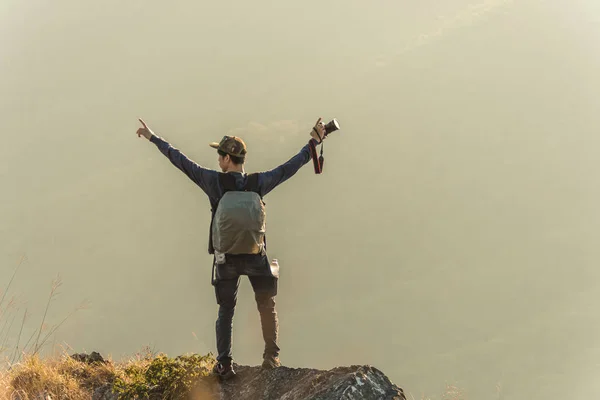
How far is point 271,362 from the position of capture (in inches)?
264

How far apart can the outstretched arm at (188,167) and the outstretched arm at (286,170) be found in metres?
0.57

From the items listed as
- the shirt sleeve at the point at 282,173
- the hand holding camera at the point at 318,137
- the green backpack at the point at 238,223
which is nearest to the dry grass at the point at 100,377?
the green backpack at the point at 238,223

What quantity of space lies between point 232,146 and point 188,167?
25.1 inches

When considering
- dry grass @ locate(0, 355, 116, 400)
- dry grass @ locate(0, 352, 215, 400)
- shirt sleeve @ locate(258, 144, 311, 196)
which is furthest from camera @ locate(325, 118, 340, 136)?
dry grass @ locate(0, 355, 116, 400)

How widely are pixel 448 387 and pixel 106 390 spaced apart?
174 inches

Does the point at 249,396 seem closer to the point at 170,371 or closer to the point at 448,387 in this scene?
the point at 170,371

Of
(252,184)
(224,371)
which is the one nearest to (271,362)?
(224,371)

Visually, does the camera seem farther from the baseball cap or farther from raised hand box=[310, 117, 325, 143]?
the baseball cap

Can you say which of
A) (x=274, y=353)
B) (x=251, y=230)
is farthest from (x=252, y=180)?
(x=274, y=353)

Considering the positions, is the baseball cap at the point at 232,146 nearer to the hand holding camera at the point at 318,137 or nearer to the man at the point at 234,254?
the man at the point at 234,254

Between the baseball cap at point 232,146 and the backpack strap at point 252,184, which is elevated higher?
the baseball cap at point 232,146

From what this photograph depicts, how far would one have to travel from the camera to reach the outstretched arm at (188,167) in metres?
6.40

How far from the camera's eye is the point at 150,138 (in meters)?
6.74

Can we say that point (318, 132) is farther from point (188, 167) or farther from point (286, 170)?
point (188, 167)
